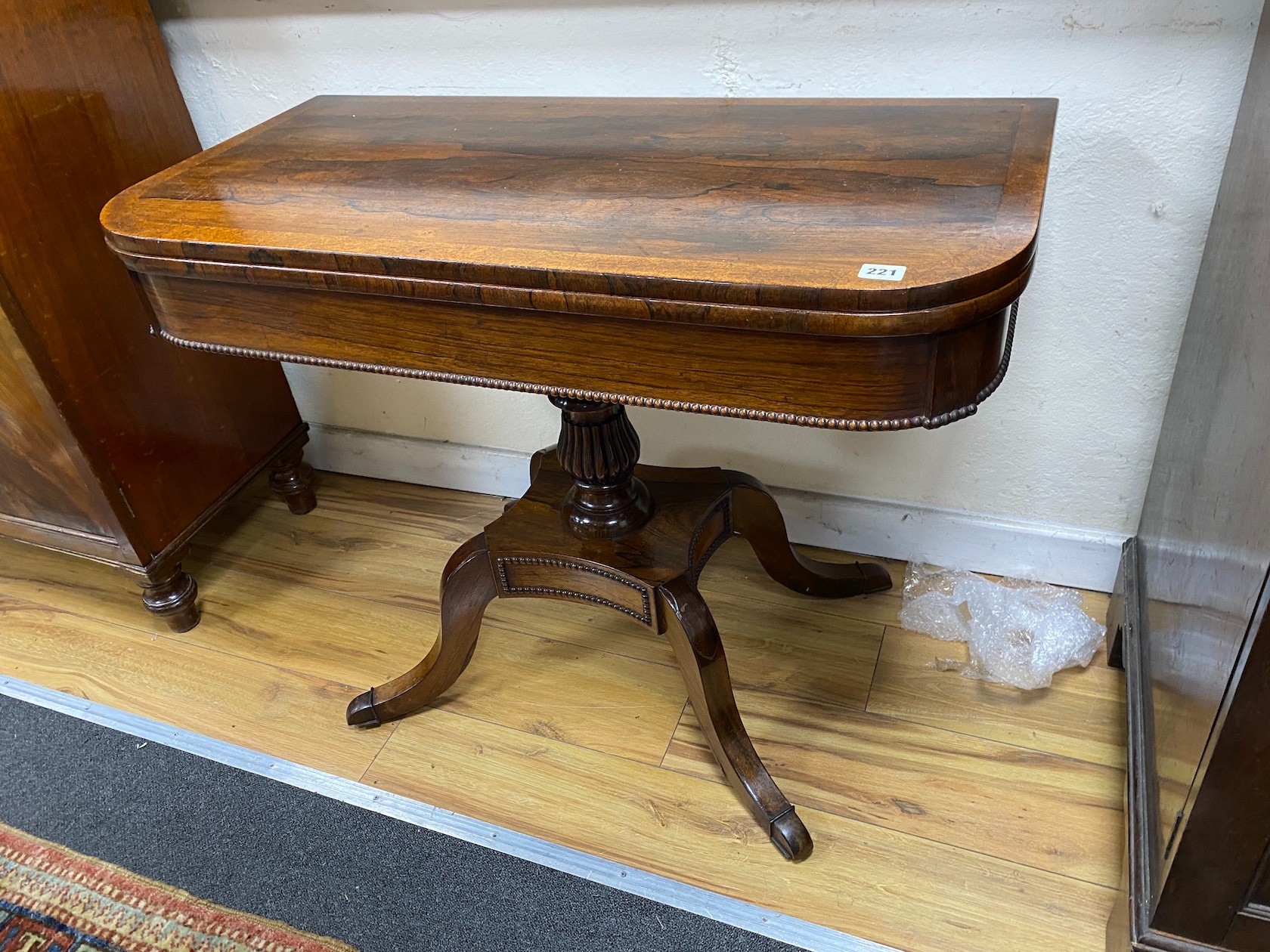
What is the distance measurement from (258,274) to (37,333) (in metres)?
0.58

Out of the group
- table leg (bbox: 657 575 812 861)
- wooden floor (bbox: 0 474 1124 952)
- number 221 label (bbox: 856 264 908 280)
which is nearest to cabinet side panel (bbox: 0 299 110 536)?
wooden floor (bbox: 0 474 1124 952)

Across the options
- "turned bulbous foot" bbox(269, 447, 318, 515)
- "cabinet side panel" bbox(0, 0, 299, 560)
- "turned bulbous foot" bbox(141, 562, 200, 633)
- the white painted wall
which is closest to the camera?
the white painted wall

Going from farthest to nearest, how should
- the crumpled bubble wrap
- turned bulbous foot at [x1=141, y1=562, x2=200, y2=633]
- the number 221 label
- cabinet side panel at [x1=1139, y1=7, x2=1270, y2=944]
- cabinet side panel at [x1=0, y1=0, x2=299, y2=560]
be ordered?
1. turned bulbous foot at [x1=141, y1=562, x2=200, y2=633]
2. the crumpled bubble wrap
3. cabinet side panel at [x1=0, y1=0, x2=299, y2=560]
4. cabinet side panel at [x1=1139, y1=7, x2=1270, y2=944]
5. the number 221 label

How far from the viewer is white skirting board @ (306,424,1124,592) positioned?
1393mm

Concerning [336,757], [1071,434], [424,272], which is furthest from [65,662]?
[1071,434]

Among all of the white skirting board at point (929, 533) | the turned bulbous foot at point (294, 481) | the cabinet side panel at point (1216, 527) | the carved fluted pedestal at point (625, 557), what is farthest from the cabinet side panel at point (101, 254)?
the cabinet side panel at point (1216, 527)

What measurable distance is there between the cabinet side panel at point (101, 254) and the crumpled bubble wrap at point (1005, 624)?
112 cm

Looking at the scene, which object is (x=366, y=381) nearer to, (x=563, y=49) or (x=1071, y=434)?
(x=563, y=49)

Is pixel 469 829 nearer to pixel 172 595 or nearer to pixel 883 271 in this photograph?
pixel 172 595

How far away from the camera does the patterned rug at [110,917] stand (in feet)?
3.57

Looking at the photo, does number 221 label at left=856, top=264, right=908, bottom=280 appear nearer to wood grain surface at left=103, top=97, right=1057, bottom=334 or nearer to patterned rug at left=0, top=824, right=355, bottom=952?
wood grain surface at left=103, top=97, right=1057, bottom=334

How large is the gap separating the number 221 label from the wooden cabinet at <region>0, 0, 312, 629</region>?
0.93m

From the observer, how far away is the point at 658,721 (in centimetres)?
130

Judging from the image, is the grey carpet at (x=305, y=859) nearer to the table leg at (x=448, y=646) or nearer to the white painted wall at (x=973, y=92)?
the table leg at (x=448, y=646)
